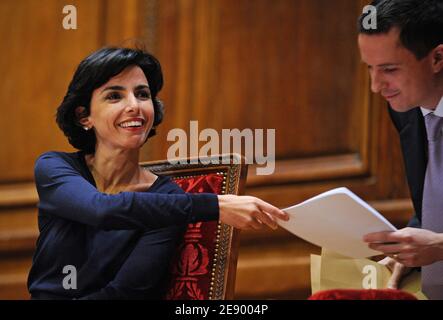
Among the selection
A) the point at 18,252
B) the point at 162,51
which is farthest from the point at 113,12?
the point at 18,252

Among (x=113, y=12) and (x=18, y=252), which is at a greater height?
(x=113, y=12)

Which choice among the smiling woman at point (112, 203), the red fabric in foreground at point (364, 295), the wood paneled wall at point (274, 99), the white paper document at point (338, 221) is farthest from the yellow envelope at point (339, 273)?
the wood paneled wall at point (274, 99)

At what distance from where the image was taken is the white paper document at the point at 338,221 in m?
1.43

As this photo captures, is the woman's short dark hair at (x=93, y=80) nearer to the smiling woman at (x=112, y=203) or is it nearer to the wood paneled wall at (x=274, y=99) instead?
the smiling woman at (x=112, y=203)

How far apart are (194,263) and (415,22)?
0.74 metres

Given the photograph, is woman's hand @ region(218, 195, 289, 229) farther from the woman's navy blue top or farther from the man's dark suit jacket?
the man's dark suit jacket

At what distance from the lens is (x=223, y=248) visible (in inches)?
69.6

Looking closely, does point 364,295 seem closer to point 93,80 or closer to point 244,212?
point 244,212

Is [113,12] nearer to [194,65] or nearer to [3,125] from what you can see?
[194,65]

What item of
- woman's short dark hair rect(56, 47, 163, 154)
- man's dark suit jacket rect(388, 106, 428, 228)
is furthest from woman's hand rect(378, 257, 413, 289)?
woman's short dark hair rect(56, 47, 163, 154)

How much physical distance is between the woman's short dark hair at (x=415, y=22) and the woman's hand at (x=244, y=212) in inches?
18.8

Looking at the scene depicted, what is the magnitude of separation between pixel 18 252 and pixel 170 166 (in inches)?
38.2
